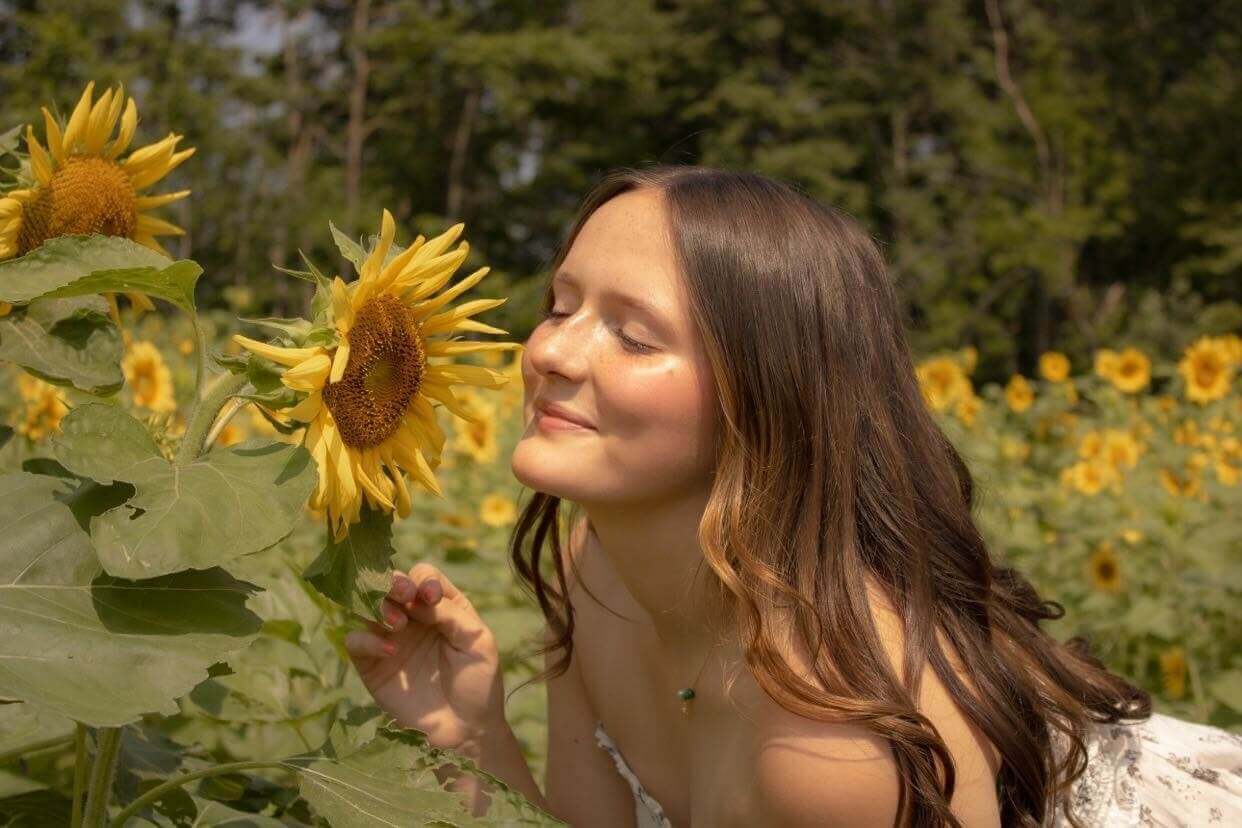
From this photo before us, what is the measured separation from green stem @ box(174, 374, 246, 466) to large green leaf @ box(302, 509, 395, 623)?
5.3 inches

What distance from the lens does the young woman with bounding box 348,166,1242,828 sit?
49.2 inches

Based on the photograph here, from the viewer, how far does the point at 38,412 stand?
2.04 meters

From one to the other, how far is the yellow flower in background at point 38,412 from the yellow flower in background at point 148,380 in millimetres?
467

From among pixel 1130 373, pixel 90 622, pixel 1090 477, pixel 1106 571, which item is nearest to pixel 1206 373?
pixel 1130 373

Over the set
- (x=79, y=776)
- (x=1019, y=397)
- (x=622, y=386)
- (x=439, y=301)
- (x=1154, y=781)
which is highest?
(x=439, y=301)

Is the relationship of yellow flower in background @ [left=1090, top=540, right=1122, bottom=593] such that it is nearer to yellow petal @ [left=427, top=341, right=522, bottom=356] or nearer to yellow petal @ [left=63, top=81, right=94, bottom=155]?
yellow petal @ [left=427, top=341, right=522, bottom=356]

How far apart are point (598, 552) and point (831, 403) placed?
484 millimetres

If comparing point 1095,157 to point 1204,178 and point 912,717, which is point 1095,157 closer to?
point 1204,178

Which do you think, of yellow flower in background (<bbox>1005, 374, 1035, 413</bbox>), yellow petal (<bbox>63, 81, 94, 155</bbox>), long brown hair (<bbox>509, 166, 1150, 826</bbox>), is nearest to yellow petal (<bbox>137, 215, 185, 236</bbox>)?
yellow petal (<bbox>63, 81, 94, 155</bbox>)

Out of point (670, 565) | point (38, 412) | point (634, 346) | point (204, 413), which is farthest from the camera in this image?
point (38, 412)

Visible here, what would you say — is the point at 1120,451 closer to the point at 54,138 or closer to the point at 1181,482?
the point at 1181,482

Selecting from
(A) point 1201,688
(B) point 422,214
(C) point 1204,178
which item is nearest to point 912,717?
(A) point 1201,688

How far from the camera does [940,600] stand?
1467 mm

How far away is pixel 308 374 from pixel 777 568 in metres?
0.57
